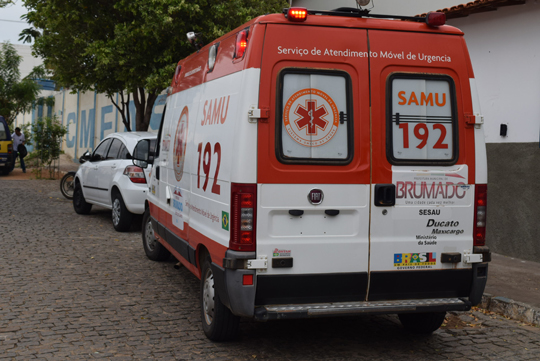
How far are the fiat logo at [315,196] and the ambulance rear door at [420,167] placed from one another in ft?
1.39

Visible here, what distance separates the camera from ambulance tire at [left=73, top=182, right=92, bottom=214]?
12.7 m

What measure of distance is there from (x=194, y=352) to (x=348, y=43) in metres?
2.72

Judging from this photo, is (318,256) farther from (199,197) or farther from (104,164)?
(104,164)

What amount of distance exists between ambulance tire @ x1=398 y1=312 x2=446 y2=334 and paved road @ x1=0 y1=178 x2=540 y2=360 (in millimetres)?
98

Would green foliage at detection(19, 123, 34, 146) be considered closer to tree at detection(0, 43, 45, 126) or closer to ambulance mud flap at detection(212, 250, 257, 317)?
tree at detection(0, 43, 45, 126)

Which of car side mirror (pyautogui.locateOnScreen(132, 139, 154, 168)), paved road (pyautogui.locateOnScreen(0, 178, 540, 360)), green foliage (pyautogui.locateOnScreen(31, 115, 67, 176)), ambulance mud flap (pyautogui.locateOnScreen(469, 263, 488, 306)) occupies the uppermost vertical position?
green foliage (pyautogui.locateOnScreen(31, 115, 67, 176))

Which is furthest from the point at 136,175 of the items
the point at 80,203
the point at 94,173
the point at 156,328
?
the point at 156,328

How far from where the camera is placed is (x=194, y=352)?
4910mm

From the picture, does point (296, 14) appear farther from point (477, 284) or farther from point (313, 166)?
point (477, 284)

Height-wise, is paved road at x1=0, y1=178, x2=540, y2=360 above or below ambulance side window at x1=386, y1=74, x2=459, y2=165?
below

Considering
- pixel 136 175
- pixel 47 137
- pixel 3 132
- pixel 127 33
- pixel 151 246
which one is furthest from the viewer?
pixel 3 132

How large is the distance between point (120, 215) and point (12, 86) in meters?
25.3

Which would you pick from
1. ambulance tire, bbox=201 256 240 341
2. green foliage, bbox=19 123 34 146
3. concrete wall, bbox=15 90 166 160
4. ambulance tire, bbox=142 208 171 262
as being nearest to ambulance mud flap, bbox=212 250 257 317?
ambulance tire, bbox=201 256 240 341

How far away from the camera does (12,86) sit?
107ft
